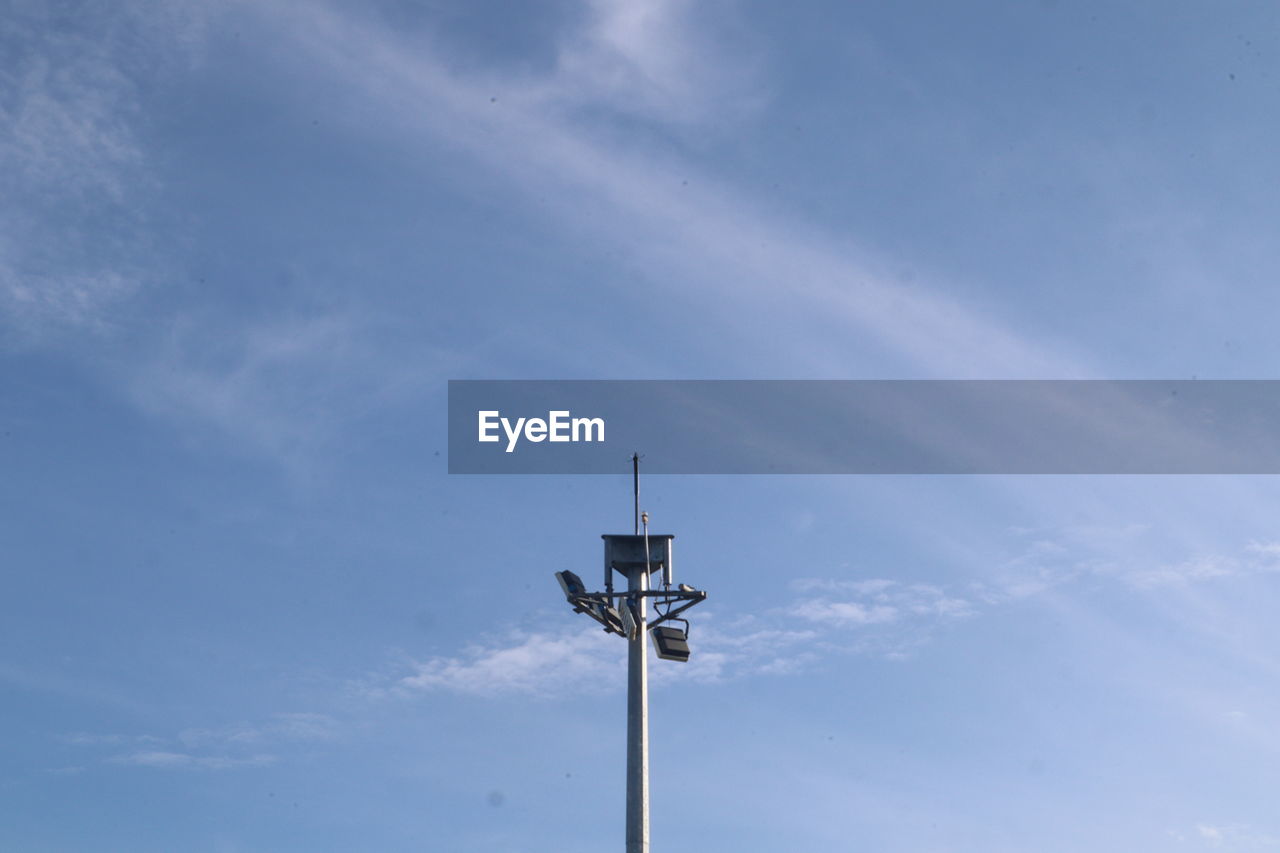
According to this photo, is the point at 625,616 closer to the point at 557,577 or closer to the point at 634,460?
the point at 557,577

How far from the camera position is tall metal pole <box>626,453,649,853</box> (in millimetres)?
41656

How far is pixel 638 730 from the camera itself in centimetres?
4256

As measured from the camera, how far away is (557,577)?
4319 centimetres

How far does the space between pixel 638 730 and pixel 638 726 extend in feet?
0.34

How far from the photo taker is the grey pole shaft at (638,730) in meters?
41.7

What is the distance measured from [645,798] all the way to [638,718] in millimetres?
1906

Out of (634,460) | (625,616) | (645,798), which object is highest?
(634,460)

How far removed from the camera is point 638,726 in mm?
42625

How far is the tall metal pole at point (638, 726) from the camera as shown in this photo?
41.7 m

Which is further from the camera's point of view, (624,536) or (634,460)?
(634,460)

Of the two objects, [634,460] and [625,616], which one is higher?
[634,460]

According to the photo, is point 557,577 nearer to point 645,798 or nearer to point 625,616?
point 625,616

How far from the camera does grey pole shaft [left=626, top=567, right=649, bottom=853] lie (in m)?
41.7

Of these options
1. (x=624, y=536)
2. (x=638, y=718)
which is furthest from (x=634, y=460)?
(x=638, y=718)
